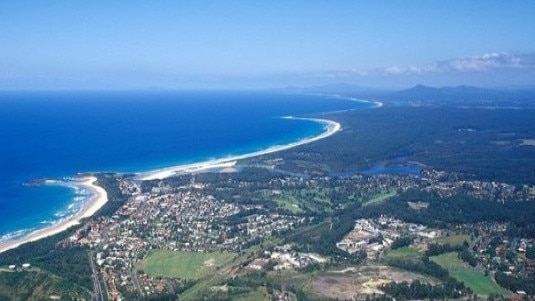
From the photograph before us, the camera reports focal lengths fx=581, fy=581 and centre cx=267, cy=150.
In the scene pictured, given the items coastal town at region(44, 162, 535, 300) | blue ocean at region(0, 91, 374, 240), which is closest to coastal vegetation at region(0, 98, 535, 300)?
coastal town at region(44, 162, 535, 300)

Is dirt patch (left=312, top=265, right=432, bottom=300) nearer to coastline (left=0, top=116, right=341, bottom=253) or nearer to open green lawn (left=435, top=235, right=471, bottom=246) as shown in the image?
open green lawn (left=435, top=235, right=471, bottom=246)

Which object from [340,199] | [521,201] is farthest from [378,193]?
[521,201]

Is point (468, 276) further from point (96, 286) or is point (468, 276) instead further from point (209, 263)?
point (96, 286)

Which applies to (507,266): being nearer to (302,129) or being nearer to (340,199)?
(340,199)

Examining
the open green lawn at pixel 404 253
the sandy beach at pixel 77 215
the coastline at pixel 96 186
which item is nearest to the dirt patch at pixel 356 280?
the open green lawn at pixel 404 253

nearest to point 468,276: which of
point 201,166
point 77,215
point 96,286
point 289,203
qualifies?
point 289,203

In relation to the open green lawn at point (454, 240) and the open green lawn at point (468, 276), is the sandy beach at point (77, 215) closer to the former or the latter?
the open green lawn at point (468, 276)

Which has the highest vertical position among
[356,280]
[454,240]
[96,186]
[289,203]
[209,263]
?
[96,186]
